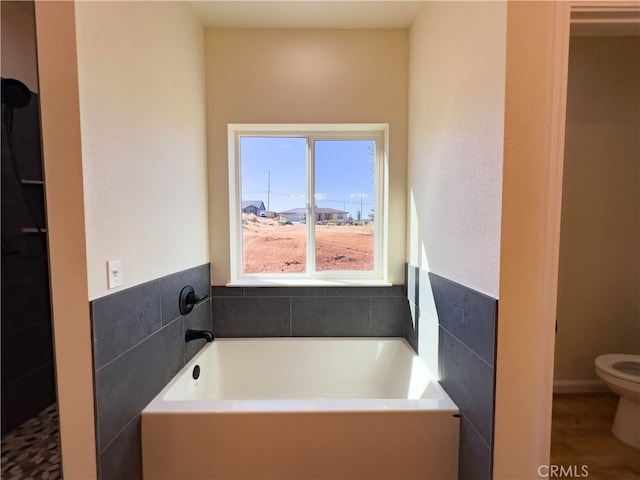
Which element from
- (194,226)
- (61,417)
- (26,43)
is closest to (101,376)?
(61,417)

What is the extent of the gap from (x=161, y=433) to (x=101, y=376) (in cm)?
45

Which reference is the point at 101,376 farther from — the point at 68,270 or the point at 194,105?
the point at 194,105

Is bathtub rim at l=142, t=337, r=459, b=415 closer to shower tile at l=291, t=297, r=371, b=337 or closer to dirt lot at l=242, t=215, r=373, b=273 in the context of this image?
shower tile at l=291, t=297, r=371, b=337

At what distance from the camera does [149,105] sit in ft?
4.58

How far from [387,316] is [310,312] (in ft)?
1.87

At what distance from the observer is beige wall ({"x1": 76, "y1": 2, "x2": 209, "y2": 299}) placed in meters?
1.06

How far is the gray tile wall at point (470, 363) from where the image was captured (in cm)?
110

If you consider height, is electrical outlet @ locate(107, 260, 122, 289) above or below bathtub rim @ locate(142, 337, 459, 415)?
above

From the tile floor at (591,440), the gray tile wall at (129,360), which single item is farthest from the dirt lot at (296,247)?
the tile floor at (591,440)

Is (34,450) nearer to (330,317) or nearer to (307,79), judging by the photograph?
(330,317)

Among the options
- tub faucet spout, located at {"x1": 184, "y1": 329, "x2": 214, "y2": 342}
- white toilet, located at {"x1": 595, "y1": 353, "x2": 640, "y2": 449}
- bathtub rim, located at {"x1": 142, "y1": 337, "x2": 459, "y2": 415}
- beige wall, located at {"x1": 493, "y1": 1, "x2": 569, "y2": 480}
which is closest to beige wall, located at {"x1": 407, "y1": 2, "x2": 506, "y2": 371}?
beige wall, located at {"x1": 493, "y1": 1, "x2": 569, "y2": 480}

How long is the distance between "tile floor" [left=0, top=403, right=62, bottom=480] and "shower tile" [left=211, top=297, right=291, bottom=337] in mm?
1126

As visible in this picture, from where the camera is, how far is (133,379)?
1.27 meters

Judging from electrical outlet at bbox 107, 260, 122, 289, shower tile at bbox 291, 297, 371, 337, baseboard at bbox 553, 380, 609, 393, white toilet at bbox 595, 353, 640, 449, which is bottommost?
baseboard at bbox 553, 380, 609, 393
